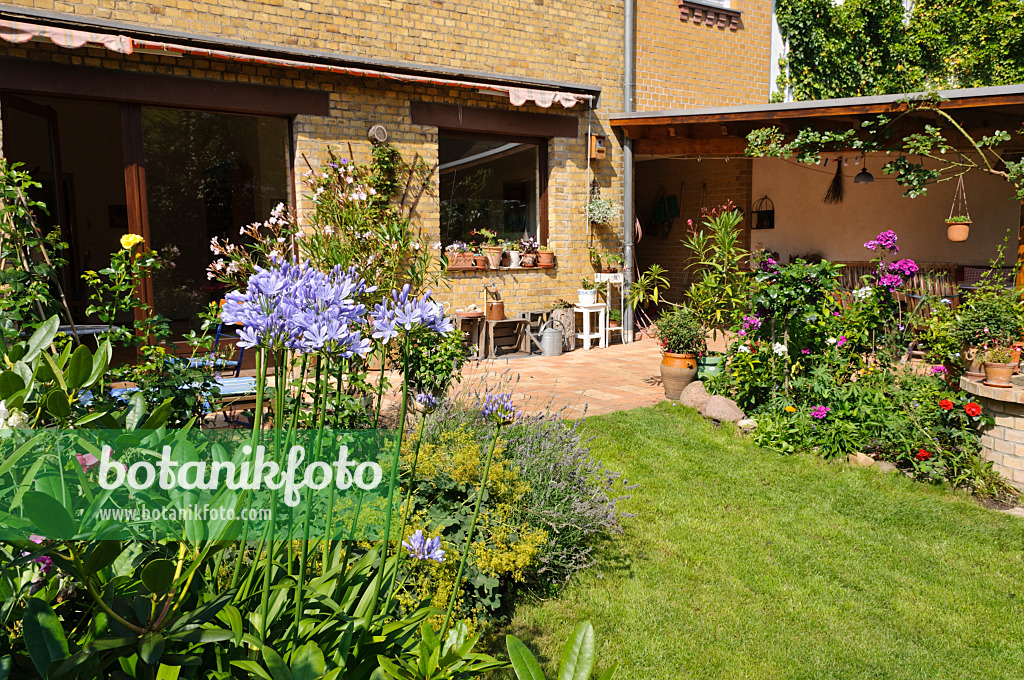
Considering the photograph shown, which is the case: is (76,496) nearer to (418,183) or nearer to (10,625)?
(10,625)

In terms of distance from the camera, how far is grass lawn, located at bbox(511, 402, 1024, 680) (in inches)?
99.7

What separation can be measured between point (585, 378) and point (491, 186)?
129 inches

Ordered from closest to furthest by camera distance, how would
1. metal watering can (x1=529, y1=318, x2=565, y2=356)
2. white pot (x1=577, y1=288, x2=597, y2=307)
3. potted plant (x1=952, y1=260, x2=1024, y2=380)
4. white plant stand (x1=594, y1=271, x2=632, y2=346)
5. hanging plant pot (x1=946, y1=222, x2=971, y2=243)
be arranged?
potted plant (x1=952, y1=260, x2=1024, y2=380)
hanging plant pot (x1=946, y1=222, x2=971, y2=243)
metal watering can (x1=529, y1=318, x2=565, y2=356)
white pot (x1=577, y1=288, x2=597, y2=307)
white plant stand (x1=594, y1=271, x2=632, y2=346)

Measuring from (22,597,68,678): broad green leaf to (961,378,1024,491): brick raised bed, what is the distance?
14.6 feet

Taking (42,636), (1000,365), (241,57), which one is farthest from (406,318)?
(241,57)

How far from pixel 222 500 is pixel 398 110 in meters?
7.38

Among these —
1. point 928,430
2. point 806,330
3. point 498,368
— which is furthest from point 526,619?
point 498,368

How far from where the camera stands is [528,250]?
9133 millimetres

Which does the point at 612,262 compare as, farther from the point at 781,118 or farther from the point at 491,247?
the point at 781,118

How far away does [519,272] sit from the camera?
8969 mm

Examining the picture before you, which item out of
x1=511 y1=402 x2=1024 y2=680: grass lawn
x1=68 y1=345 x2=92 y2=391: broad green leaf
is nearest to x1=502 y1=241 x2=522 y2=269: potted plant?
x1=511 y1=402 x2=1024 y2=680: grass lawn

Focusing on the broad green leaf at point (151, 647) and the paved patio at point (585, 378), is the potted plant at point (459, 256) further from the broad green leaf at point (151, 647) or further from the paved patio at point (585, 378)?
the broad green leaf at point (151, 647)

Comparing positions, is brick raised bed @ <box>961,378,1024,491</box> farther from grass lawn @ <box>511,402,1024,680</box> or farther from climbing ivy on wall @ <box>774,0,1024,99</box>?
climbing ivy on wall @ <box>774,0,1024,99</box>

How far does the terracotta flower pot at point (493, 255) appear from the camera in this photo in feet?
28.8
